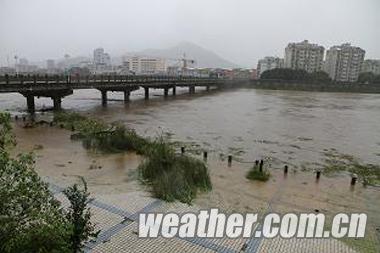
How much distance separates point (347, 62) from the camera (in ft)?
442

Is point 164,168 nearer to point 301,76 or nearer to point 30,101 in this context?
point 30,101

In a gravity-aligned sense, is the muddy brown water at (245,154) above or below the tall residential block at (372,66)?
below

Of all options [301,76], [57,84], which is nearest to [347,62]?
[301,76]

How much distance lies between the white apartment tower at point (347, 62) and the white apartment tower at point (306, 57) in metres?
5.32

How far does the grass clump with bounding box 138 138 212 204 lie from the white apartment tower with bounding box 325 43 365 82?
440 feet

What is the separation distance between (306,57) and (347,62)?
1532 cm

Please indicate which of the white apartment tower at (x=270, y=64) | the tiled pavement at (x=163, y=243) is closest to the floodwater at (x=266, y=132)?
the tiled pavement at (x=163, y=243)

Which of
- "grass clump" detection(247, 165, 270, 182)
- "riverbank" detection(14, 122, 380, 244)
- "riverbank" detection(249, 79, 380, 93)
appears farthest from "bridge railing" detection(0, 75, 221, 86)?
"riverbank" detection(249, 79, 380, 93)

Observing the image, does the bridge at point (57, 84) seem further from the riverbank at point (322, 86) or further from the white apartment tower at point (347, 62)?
the white apartment tower at point (347, 62)

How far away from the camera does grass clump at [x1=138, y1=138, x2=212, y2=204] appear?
11.3 m

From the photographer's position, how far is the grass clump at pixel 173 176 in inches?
445

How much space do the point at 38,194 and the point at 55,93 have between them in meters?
32.8

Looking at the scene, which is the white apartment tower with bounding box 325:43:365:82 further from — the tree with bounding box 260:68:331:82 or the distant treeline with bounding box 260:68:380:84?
the tree with bounding box 260:68:331:82

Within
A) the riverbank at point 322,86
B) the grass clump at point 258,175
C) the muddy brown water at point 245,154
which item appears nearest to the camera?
the muddy brown water at point 245,154
